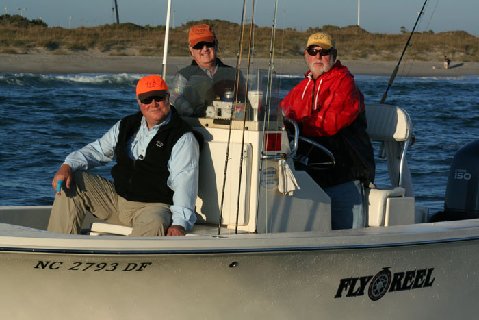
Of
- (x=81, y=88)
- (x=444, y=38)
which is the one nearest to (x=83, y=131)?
(x=81, y=88)

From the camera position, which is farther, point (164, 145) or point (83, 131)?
point (83, 131)

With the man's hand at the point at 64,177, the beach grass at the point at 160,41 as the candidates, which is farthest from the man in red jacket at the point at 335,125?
the beach grass at the point at 160,41

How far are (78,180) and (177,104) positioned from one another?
789 millimetres

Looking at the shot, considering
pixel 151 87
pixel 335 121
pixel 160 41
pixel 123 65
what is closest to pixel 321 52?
pixel 335 121

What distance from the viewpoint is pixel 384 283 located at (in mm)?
7121

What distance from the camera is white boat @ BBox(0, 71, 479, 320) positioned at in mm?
6328

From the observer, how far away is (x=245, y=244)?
6.41m

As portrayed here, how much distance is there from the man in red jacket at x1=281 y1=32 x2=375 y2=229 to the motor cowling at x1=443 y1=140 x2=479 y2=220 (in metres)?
0.97

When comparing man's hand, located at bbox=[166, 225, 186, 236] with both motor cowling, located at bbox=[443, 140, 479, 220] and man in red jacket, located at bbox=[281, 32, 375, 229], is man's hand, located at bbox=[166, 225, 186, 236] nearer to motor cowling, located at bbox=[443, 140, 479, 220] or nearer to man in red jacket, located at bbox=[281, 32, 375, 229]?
man in red jacket, located at bbox=[281, 32, 375, 229]

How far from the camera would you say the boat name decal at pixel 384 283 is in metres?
6.97

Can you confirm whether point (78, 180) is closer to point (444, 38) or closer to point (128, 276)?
point (128, 276)

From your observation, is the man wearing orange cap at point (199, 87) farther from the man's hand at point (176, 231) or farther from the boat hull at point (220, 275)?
the boat hull at point (220, 275)

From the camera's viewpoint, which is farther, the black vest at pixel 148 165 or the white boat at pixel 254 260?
the black vest at pixel 148 165

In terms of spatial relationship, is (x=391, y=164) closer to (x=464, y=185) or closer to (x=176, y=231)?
(x=464, y=185)
